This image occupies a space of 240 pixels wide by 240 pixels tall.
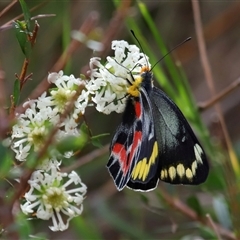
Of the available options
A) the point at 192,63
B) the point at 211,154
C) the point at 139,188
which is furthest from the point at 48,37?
the point at 139,188

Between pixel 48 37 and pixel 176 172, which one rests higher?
pixel 176 172

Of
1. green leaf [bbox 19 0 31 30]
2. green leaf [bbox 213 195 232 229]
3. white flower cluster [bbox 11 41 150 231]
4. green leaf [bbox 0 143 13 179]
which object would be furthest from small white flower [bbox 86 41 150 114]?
green leaf [bbox 213 195 232 229]

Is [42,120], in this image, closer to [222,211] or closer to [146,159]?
[146,159]

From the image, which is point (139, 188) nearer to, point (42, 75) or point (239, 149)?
point (239, 149)

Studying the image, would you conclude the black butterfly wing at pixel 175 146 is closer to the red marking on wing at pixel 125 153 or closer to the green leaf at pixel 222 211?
the red marking on wing at pixel 125 153

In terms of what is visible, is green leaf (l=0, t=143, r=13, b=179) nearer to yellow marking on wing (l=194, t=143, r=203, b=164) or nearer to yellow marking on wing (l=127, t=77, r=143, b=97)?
yellow marking on wing (l=127, t=77, r=143, b=97)

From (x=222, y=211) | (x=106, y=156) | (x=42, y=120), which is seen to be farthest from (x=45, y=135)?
(x=106, y=156)

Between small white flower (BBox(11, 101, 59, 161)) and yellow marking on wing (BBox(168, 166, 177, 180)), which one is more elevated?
small white flower (BBox(11, 101, 59, 161))
